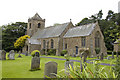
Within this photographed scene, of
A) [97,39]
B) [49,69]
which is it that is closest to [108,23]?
[97,39]

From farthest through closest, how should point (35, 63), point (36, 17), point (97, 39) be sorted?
point (36, 17), point (97, 39), point (35, 63)

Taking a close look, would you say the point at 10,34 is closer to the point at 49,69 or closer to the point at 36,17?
the point at 36,17

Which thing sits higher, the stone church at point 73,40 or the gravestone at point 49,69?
the stone church at point 73,40

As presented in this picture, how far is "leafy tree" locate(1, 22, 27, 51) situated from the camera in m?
39.8

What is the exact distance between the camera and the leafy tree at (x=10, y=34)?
3978 cm

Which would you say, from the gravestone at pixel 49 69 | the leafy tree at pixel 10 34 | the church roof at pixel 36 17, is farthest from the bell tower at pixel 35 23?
the gravestone at pixel 49 69

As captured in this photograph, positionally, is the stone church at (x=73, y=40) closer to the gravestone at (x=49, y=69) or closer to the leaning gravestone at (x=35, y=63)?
the leaning gravestone at (x=35, y=63)


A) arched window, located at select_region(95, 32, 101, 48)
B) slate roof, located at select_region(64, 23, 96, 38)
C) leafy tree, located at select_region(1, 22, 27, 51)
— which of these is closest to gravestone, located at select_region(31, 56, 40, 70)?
slate roof, located at select_region(64, 23, 96, 38)

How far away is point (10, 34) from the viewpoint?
136 feet

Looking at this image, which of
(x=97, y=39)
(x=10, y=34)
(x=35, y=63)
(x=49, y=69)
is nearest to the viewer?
(x=49, y=69)

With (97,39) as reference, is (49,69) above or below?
below

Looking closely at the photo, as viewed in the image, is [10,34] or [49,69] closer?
[49,69]

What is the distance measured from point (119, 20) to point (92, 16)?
1165 cm

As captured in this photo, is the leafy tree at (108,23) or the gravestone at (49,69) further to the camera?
the leafy tree at (108,23)
